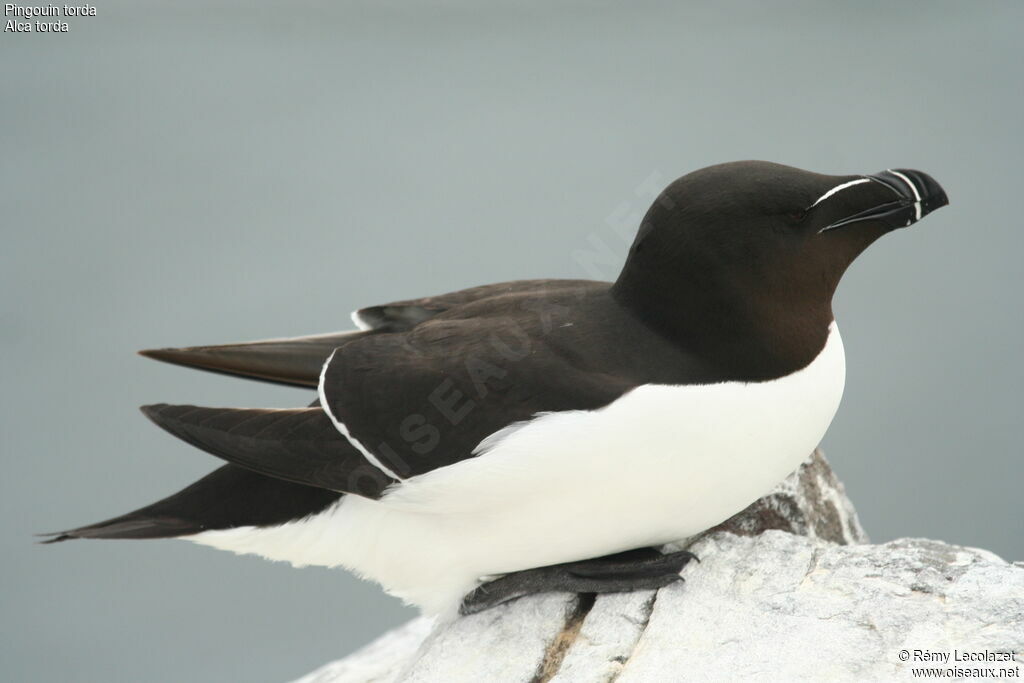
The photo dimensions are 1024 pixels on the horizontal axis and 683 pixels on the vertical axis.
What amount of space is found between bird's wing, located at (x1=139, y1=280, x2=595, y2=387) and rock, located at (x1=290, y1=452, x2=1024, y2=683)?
849 mm

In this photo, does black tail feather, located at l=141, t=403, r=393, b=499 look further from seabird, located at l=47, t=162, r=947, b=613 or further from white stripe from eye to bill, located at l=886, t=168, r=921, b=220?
white stripe from eye to bill, located at l=886, t=168, r=921, b=220

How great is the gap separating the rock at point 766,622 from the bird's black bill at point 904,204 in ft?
3.16

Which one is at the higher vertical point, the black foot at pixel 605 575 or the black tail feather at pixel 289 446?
the black tail feather at pixel 289 446

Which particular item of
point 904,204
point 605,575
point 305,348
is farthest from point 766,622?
point 305,348

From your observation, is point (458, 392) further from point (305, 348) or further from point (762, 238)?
point (762, 238)

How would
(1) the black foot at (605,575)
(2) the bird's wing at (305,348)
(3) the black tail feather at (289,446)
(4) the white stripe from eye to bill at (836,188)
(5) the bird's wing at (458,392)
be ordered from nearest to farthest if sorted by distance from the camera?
(4) the white stripe from eye to bill at (836,188), (5) the bird's wing at (458,392), (3) the black tail feather at (289,446), (1) the black foot at (605,575), (2) the bird's wing at (305,348)

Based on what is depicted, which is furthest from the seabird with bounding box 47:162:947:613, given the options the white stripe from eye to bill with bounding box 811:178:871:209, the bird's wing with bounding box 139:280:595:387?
the bird's wing with bounding box 139:280:595:387

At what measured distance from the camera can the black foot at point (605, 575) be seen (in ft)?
10.3

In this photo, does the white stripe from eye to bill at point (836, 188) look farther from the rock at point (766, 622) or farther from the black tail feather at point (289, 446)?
the black tail feather at point (289, 446)

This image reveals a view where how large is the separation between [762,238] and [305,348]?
1.36 meters

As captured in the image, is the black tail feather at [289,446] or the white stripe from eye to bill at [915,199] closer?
the white stripe from eye to bill at [915,199]

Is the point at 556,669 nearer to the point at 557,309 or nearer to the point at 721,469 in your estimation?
the point at 721,469

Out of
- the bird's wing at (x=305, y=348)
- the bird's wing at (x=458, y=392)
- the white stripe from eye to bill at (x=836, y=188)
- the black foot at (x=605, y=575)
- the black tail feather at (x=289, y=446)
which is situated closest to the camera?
the white stripe from eye to bill at (x=836, y=188)

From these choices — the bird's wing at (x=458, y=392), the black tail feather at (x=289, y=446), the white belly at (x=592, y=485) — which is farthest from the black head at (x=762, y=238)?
the black tail feather at (x=289, y=446)
